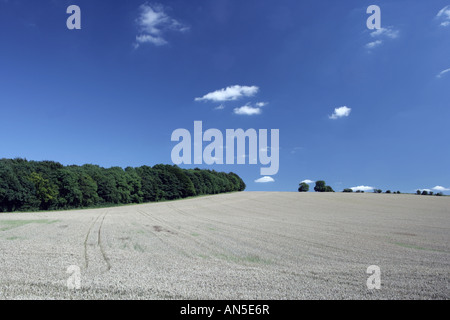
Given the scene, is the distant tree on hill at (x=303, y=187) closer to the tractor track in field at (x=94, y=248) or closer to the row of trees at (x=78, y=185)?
the row of trees at (x=78, y=185)

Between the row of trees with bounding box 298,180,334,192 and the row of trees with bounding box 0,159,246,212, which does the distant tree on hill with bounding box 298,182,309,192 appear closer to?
the row of trees with bounding box 298,180,334,192

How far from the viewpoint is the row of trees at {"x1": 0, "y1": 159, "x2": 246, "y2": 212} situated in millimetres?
54981

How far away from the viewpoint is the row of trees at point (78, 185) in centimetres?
5498

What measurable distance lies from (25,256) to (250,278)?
1056 centimetres

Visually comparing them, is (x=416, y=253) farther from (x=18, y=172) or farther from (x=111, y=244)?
(x=18, y=172)

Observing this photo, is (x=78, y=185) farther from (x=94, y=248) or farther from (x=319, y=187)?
(x=319, y=187)

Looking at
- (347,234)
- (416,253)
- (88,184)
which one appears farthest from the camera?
(88,184)

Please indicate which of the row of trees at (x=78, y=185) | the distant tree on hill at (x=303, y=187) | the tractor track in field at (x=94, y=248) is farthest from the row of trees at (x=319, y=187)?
the tractor track in field at (x=94, y=248)

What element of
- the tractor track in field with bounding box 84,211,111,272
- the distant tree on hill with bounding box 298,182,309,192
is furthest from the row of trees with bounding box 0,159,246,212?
the distant tree on hill with bounding box 298,182,309,192

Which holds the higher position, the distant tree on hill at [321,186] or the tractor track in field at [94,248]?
the tractor track in field at [94,248]

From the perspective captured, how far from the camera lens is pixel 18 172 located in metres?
57.3

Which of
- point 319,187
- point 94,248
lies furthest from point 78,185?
point 319,187
